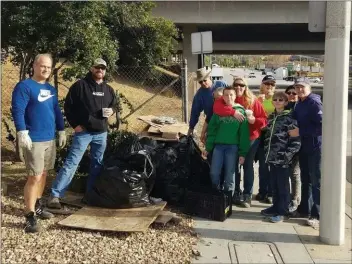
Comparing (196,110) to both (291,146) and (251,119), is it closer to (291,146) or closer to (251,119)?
(251,119)

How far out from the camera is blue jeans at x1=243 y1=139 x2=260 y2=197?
5703 millimetres

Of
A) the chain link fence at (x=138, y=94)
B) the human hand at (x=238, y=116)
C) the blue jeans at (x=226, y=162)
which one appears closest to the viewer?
the human hand at (x=238, y=116)

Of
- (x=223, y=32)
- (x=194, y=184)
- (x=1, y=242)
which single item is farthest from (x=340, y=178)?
(x=223, y=32)

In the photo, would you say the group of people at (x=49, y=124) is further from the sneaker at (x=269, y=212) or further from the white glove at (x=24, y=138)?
the sneaker at (x=269, y=212)

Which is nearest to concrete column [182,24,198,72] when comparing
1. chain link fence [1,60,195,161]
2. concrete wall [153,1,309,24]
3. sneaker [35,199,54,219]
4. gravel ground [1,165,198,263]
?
concrete wall [153,1,309,24]

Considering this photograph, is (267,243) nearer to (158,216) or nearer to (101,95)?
(158,216)

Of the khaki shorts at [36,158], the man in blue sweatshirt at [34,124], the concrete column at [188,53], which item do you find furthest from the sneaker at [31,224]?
the concrete column at [188,53]

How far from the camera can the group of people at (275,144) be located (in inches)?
199

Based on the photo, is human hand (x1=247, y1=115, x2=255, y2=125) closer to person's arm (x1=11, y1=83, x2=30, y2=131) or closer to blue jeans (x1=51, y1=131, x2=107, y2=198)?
blue jeans (x1=51, y1=131, x2=107, y2=198)

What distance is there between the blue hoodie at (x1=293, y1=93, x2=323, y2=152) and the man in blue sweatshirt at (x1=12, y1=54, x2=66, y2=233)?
284 cm

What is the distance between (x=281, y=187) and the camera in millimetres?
5156

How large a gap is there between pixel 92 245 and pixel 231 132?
218 cm

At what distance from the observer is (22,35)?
6.48 metres

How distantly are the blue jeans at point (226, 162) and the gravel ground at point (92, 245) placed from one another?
0.90m
